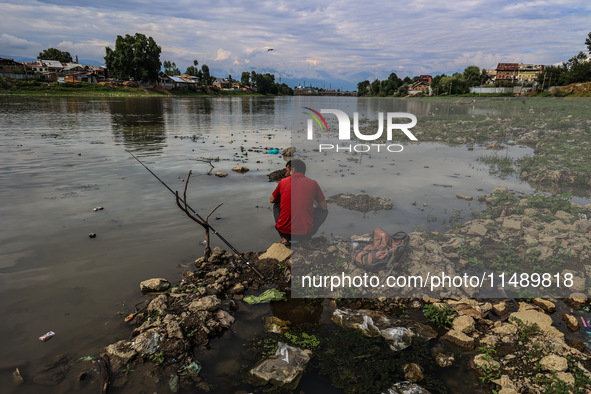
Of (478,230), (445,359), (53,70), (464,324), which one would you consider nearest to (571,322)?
(464,324)

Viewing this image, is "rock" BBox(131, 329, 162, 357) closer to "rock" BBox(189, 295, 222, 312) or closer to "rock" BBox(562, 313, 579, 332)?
"rock" BBox(189, 295, 222, 312)

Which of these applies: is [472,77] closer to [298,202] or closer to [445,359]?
[298,202]

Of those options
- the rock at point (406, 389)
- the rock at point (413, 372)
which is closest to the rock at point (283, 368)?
the rock at point (406, 389)

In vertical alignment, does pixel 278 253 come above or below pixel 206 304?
above

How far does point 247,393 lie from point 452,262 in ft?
13.5

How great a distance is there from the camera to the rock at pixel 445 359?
3857mm

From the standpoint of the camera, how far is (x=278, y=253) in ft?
20.2

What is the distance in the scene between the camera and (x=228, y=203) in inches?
368

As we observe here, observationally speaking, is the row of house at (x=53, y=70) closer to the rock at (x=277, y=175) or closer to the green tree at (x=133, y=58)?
the green tree at (x=133, y=58)

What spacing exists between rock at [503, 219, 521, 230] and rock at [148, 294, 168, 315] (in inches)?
269

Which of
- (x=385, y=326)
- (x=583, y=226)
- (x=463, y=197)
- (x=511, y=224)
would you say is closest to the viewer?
(x=385, y=326)

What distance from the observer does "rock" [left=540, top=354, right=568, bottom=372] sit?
3500 millimetres

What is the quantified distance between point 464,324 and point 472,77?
88915mm

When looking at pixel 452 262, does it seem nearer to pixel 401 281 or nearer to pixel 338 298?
pixel 401 281
